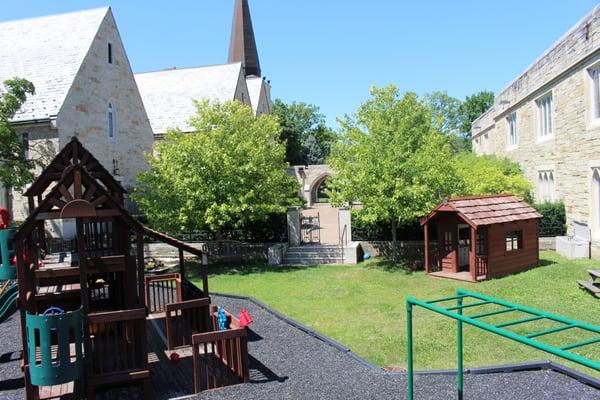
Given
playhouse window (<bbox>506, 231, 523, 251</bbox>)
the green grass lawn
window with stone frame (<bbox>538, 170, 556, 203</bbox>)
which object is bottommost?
the green grass lawn

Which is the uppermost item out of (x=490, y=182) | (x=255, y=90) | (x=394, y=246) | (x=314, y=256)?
(x=255, y=90)

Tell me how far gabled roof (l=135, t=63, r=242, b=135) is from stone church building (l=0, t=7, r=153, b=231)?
5711 mm

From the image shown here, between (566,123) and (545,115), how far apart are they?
3.75 metres

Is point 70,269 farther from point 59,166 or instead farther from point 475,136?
point 475,136

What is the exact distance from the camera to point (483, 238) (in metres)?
16.5

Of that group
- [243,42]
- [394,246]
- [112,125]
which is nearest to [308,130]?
[243,42]

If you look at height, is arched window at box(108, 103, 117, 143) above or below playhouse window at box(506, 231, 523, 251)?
above

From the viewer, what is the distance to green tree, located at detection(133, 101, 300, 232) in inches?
731

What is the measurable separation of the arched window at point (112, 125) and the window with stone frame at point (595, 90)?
2263 centimetres

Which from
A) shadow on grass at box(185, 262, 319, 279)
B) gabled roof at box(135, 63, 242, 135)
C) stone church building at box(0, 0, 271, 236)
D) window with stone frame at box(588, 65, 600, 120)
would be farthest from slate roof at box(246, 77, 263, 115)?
window with stone frame at box(588, 65, 600, 120)

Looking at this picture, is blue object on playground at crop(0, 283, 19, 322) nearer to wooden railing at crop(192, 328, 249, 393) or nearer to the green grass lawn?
wooden railing at crop(192, 328, 249, 393)

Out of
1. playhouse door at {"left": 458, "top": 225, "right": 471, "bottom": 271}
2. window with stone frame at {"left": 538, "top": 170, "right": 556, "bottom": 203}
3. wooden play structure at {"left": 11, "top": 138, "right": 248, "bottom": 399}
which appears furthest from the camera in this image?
window with stone frame at {"left": 538, "top": 170, "right": 556, "bottom": 203}

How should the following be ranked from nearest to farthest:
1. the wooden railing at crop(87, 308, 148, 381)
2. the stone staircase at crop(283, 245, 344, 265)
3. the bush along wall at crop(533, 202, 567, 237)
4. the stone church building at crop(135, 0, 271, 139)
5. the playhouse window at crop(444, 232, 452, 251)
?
1. the wooden railing at crop(87, 308, 148, 381)
2. the playhouse window at crop(444, 232, 452, 251)
3. the bush along wall at crop(533, 202, 567, 237)
4. the stone staircase at crop(283, 245, 344, 265)
5. the stone church building at crop(135, 0, 271, 139)

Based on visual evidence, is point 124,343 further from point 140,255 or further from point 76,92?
point 76,92
